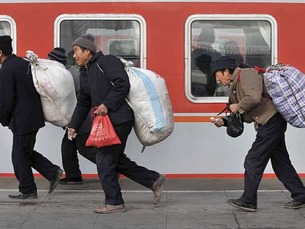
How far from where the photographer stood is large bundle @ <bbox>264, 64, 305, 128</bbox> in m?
6.93

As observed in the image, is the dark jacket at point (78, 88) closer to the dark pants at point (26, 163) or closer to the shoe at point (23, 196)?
the dark pants at point (26, 163)

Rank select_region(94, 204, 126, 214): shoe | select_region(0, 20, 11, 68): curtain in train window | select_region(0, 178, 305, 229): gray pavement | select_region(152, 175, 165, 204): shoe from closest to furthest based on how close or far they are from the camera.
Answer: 1. select_region(0, 178, 305, 229): gray pavement
2. select_region(94, 204, 126, 214): shoe
3. select_region(152, 175, 165, 204): shoe
4. select_region(0, 20, 11, 68): curtain in train window

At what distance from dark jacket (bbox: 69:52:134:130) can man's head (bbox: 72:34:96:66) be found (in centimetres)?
8

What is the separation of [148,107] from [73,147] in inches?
68.9

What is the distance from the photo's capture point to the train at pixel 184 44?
8.65 metres

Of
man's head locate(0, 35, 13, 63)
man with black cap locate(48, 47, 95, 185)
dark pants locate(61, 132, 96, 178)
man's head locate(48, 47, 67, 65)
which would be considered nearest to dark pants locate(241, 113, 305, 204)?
man with black cap locate(48, 47, 95, 185)

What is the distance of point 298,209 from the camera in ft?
23.9

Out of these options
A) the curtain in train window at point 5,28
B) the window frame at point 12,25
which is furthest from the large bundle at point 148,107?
the curtain in train window at point 5,28

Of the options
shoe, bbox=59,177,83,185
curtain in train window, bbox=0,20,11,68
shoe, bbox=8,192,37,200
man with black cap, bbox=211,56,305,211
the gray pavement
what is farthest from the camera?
curtain in train window, bbox=0,20,11,68

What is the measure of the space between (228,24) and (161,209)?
8.53ft

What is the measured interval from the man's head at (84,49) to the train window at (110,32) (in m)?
1.53

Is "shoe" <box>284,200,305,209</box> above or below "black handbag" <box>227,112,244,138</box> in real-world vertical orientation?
below

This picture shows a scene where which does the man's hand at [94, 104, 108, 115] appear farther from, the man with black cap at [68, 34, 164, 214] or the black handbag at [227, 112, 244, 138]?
the black handbag at [227, 112, 244, 138]

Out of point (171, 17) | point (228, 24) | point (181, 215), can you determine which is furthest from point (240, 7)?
point (181, 215)
